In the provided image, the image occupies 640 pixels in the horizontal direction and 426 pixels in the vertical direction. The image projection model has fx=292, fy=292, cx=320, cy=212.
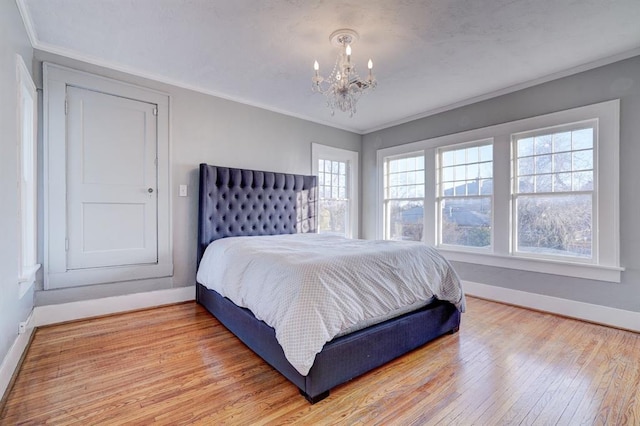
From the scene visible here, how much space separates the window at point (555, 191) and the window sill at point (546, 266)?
11cm

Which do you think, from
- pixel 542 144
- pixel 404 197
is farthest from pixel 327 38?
pixel 404 197

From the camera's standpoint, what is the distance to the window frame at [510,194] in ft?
8.89

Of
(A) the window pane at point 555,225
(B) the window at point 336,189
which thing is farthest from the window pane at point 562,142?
(B) the window at point 336,189

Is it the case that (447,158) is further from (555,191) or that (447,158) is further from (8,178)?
(8,178)

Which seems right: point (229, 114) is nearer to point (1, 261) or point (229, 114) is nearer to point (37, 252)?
point (37, 252)

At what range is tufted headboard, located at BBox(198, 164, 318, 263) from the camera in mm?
3309

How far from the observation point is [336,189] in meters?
4.95

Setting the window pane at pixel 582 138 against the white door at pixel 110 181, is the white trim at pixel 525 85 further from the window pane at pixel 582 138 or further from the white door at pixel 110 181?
the white door at pixel 110 181

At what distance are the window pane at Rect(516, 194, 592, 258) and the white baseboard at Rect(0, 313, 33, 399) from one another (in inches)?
175

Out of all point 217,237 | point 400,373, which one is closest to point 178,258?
point 217,237

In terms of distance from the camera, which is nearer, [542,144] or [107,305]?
[107,305]

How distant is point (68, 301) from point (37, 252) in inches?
20.4

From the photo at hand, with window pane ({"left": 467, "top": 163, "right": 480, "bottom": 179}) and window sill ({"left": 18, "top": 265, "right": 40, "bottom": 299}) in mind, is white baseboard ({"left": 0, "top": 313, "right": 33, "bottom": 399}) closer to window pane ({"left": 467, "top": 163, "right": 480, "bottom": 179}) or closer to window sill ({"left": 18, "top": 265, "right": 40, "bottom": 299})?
window sill ({"left": 18, "top": 265, "right": 40, "bottom": 299})

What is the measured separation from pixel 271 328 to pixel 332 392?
1.69ft
